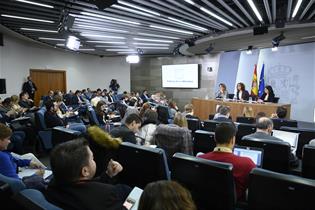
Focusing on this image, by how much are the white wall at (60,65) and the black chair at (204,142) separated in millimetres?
8523

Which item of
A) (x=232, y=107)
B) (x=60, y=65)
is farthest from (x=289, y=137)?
(x=60, y=65)

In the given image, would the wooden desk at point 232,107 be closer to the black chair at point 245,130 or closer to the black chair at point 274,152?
the black chair at point 245,130

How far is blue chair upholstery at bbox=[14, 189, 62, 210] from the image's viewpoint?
4.03 ft

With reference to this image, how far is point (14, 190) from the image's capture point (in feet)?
5.58

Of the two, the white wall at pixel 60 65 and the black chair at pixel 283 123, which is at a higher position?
the white wall at pixel 60 65

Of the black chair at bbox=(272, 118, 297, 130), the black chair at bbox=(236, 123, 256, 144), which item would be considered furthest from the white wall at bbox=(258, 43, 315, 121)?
A: the black chair at bbox=(236, 123, 256, 144)

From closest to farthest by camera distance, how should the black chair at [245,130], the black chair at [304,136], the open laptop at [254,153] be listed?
the open laptop at [254,153]
the black chair at [304,136]
the black chair at [245,130]

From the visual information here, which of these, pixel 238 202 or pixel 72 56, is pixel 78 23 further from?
pixel 72 56

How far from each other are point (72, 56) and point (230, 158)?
13679 mm

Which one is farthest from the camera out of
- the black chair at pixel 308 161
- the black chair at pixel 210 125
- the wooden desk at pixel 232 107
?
the wooden desk at pixel 232 107

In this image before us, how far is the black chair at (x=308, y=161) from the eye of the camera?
2.69 metres

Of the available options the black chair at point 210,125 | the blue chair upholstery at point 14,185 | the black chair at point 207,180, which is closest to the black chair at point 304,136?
the black chair at point 210,125

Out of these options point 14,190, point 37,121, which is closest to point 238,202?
point 14,190

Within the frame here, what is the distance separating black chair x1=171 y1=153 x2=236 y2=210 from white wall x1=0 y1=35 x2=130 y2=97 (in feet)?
31.0
